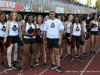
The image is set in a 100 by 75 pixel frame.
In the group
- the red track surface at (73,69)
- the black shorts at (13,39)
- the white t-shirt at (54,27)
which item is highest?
the white t-shirt at (54,27)

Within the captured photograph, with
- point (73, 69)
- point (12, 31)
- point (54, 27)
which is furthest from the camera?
point (73, 69)

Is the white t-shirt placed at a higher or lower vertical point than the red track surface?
higher

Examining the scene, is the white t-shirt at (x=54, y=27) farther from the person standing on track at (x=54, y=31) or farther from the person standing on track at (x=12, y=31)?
the person standing on track at (x=12, y=31)

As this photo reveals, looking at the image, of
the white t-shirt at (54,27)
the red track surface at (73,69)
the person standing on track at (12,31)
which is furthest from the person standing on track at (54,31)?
the person standing on track at (12,31)

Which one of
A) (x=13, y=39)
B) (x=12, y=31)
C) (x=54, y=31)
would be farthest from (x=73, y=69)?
(x=12, y=31)

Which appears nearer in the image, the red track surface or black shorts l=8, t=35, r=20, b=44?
the red track surface

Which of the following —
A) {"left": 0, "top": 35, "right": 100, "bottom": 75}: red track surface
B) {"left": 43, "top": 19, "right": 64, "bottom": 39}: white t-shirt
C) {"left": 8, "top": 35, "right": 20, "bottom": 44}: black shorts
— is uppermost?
{"left": 43, "top": 19, "right": 64, "bottom": 39}: white t-shirt

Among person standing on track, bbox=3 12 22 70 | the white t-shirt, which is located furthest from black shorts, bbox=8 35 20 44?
the white t-shirt

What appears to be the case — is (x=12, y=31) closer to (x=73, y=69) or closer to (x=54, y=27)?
(x=54, y=27)

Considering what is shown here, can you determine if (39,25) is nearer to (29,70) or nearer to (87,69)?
(29,70)

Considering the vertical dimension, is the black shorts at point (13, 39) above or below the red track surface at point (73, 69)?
above

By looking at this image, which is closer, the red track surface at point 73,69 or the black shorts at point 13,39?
the red track surface at point 73,69

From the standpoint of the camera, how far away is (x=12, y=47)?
20.5 ft

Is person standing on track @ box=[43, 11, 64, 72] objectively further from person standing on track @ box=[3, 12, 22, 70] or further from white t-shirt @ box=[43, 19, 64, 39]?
person standing on track @ box=[3, 12, 22, 70]
